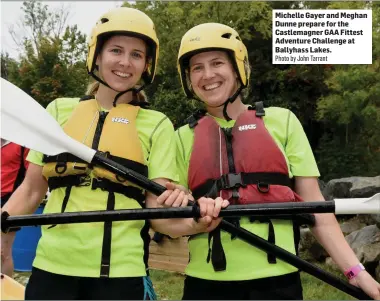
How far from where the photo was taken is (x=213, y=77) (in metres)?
2.58

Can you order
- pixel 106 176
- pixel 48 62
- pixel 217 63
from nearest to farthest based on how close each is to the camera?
pixel 106 176 < pixel 217 63 < pixel 48 62

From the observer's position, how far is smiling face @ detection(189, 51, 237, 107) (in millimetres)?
2582

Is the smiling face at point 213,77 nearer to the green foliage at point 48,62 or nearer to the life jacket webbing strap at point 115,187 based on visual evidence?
the life jacket webbing strap at point 115,187

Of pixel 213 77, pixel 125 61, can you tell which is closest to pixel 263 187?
pixel 213 77

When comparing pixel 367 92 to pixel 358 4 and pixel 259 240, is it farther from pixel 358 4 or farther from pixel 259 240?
pixel 259 240

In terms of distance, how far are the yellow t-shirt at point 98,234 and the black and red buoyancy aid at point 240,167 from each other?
0.19 metres

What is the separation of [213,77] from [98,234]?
3.22ft

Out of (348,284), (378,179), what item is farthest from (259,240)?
(378,179)

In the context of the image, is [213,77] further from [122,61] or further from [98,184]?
[98,184]

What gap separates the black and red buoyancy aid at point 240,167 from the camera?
2.40 m

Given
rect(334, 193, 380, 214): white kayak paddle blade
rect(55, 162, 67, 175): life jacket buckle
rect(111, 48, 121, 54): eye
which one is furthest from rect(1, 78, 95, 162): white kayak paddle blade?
rect(334, 193, 380, 214): white kayak paddle blade

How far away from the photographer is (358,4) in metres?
9.71

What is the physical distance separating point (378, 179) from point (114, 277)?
6.97m

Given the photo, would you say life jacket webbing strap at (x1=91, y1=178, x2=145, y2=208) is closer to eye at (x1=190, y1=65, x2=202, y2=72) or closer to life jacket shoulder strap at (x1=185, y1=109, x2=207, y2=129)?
life jacket shoulder strap at (x1=185, y1=109, x2=207, y2=129)
